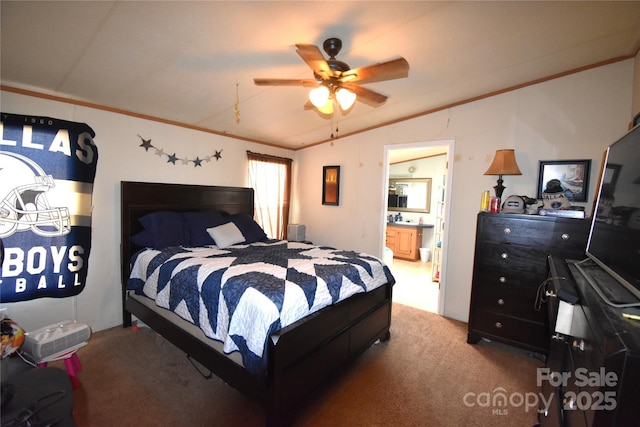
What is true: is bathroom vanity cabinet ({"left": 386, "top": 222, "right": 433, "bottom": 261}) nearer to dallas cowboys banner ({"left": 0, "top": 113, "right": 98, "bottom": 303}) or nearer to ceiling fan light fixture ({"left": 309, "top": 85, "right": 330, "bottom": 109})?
ceiling fan light fixture ({"left": 309, "top": 85, "right": 330, "bottom": 109})

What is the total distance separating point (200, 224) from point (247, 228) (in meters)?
0.55

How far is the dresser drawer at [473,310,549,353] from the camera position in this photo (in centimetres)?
232

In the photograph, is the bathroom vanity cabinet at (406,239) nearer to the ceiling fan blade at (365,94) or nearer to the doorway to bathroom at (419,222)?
the doorway to bathroom at (419,222)

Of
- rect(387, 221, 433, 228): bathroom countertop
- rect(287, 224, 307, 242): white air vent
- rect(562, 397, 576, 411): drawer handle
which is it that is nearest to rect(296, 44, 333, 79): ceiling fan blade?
rect(562, 397, 576, 411): drawer handle

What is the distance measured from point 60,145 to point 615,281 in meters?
3.95

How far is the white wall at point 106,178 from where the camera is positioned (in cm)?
230

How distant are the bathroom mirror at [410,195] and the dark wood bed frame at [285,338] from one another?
392 centimetres

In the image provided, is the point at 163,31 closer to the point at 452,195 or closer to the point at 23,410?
the point at 23,410

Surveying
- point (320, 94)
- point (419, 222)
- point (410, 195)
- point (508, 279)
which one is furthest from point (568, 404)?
point (410, 195)

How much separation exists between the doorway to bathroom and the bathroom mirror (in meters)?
0.02

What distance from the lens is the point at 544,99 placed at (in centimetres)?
265

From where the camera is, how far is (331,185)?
428cm

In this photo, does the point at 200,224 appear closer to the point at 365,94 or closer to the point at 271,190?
the point at 271,190

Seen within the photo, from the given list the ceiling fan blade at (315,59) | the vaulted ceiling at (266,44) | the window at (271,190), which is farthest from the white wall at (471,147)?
the ceiling fan blade at (315,59)
